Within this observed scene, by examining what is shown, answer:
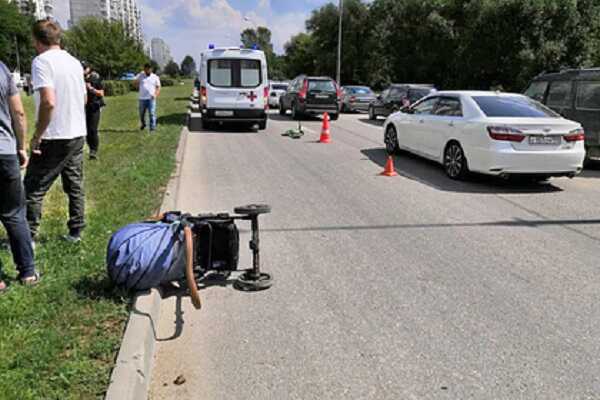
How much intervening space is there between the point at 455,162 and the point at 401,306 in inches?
234

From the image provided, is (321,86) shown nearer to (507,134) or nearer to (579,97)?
(579,97)

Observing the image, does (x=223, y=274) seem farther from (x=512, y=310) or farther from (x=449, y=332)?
(x=512, y=310)

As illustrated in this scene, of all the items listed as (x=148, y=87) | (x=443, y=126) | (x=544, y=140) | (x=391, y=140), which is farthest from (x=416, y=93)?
(x=544, y=140)

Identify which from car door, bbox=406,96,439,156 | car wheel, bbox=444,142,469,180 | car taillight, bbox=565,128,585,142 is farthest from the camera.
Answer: car door, bbox=406,96,439,156

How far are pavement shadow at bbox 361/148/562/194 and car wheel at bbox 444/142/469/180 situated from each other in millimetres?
121

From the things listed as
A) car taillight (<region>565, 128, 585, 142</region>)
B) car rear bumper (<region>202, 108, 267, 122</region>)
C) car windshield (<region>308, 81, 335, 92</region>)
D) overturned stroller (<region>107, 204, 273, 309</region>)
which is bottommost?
overturned stroller (<region>107, 204, 273, 309</region>)

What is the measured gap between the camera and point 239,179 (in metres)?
9.96

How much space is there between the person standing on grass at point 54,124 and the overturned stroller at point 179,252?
3.97 ft

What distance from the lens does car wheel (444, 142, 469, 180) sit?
981 centimetres

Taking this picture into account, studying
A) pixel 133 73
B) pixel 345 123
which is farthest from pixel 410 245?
pixel 133 73

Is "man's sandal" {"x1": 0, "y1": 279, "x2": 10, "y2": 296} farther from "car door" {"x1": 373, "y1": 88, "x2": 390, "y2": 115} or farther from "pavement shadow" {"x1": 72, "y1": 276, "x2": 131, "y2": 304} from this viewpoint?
"car door" {"x1": 373, "y1": 88, "x2": 390, "y2": 115}

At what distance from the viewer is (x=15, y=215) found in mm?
4465

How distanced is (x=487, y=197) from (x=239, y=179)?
405 centimetres

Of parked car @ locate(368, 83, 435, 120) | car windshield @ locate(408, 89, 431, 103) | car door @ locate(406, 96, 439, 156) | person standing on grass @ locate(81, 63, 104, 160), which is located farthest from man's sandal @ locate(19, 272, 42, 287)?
car windshield @ locate(408, 89, 431, 103)
